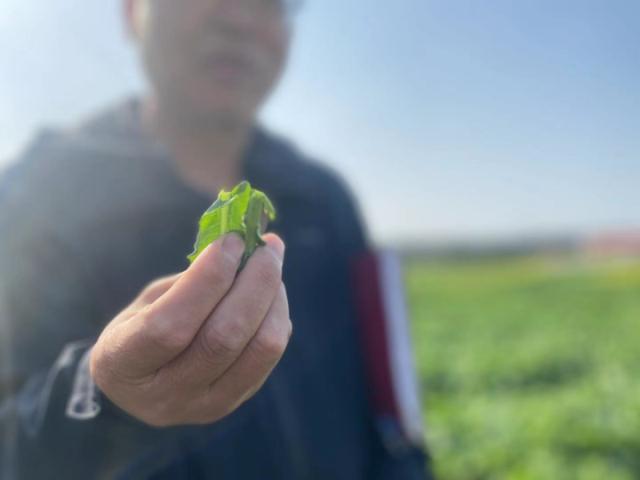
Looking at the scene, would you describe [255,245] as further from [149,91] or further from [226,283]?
[149,91]

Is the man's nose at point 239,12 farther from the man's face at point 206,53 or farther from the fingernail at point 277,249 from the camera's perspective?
the fingernail at point 277,249

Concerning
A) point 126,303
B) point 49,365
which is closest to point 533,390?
point 126,303

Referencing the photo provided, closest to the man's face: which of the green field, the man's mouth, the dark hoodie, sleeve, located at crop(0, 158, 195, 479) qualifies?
the man's mouth

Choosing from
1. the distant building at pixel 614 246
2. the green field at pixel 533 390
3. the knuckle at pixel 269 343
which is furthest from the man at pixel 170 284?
the distant building at pixel 614 246

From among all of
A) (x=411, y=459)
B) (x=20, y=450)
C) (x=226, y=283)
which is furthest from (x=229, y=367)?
(x=411, y=459)

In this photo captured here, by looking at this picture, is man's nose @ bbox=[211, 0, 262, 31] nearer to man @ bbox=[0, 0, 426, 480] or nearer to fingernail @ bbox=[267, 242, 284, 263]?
man @ bbox=[0, 0, 426, 480]
